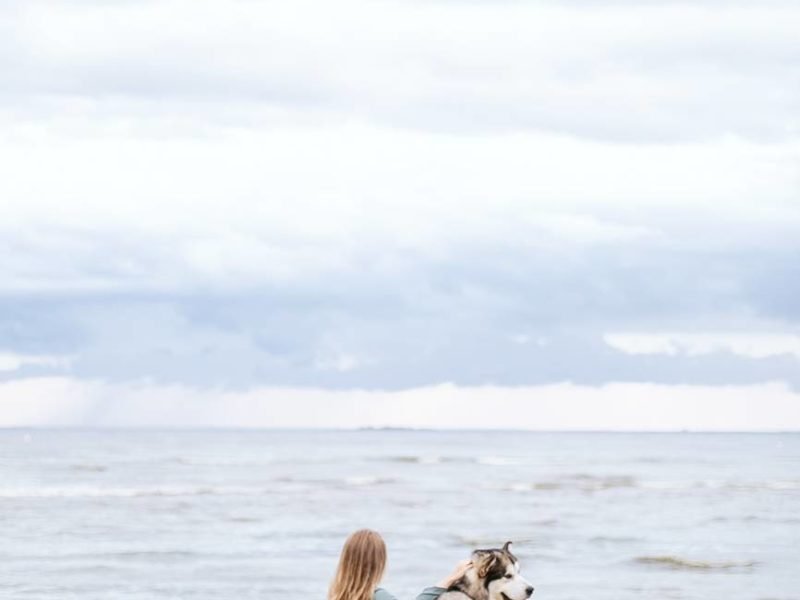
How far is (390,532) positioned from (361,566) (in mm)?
18338

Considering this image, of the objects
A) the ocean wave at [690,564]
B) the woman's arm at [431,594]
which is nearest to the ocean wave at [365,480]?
the ocean wave at [690,564]

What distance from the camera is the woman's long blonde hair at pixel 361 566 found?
22.2ft

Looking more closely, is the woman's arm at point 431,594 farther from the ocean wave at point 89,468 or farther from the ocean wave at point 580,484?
the ocean wave at point 89,468

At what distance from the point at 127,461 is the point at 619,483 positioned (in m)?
25.3

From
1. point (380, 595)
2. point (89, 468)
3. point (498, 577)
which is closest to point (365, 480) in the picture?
point (89, 468)

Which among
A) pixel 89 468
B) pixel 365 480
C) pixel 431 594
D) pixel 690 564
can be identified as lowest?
pixel 690 564

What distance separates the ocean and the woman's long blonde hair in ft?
32.2

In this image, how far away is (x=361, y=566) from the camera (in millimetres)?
6766

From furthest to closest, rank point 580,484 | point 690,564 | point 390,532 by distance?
1. point 580,484
2. point 390,532
3. point 690,564

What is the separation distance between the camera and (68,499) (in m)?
33.3

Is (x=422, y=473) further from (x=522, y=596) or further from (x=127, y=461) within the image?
(x=522, y=596)

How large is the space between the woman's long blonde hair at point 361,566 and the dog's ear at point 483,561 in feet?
2.94

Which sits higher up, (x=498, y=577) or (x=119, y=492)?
(x=119, y=492)

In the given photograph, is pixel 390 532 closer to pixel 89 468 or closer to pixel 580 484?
pixel 580 484
